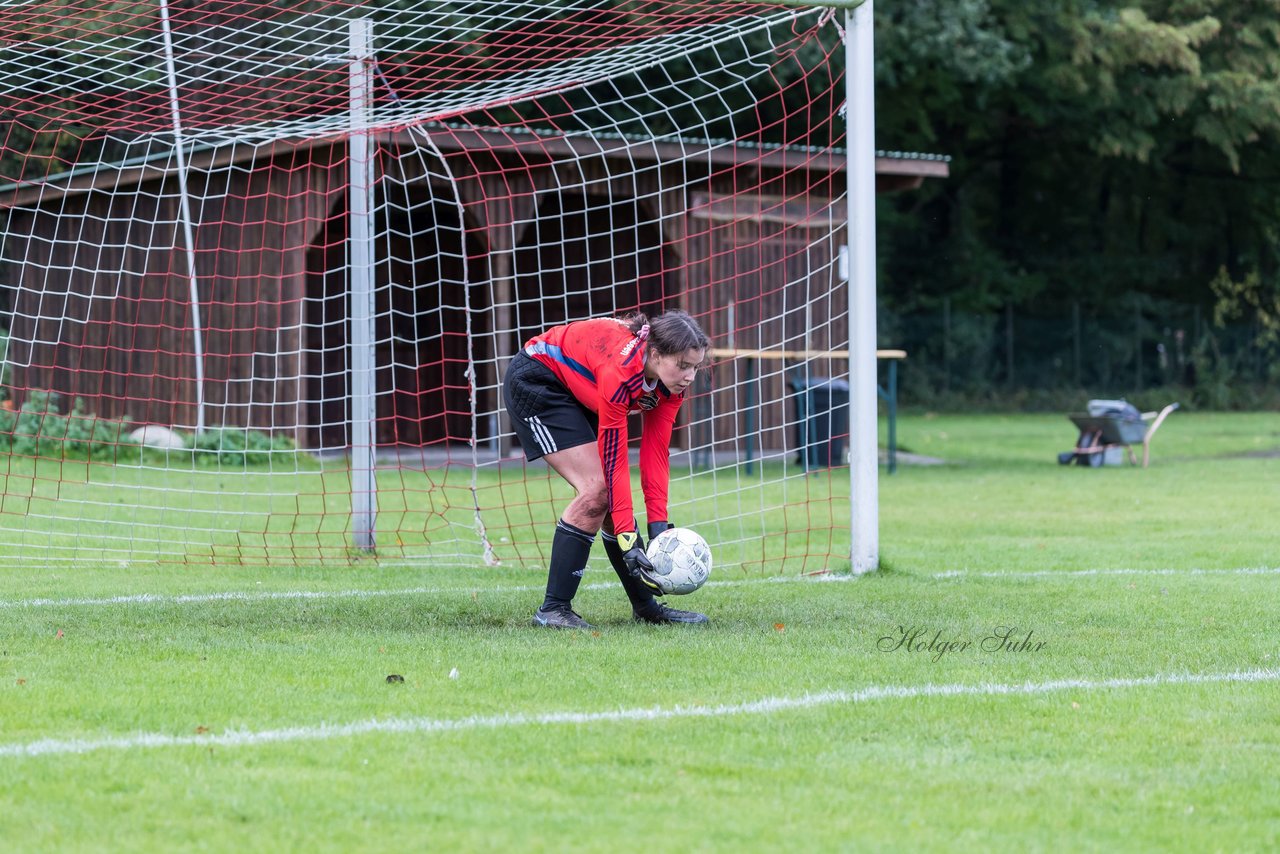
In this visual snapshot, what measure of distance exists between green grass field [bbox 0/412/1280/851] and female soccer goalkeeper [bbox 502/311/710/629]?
282 mm

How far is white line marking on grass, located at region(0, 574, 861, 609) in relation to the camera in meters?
6.97

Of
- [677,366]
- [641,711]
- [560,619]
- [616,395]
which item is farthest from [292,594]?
[641,711]

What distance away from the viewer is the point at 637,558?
19.6 ft

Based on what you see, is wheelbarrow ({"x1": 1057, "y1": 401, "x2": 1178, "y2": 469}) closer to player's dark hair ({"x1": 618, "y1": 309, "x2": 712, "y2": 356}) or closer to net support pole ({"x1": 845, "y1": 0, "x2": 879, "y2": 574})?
net support pole ({"x1": 845, "y1": 0, "x2": 879, "y2": 574})

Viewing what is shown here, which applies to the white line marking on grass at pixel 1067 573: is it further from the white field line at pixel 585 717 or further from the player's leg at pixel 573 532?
the white field line at pixel 585 717

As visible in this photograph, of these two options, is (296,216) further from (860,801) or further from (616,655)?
(860,801)

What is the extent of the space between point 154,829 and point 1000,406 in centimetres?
2953

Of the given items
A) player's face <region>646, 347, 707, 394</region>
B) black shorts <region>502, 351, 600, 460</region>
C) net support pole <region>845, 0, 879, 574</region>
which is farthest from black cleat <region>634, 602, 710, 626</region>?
net support pole <region>845, 0, 879, 574</region>

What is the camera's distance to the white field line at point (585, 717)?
415 cm

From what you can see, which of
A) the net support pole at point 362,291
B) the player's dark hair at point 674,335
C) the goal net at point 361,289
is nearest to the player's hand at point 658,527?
the player's dark hair at point 674,335

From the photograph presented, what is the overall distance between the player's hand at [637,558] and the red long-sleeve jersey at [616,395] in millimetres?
44

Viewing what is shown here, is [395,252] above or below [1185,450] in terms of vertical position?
above

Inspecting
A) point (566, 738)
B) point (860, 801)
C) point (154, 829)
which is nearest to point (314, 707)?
point (566, 738)

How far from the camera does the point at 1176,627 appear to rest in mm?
6316
